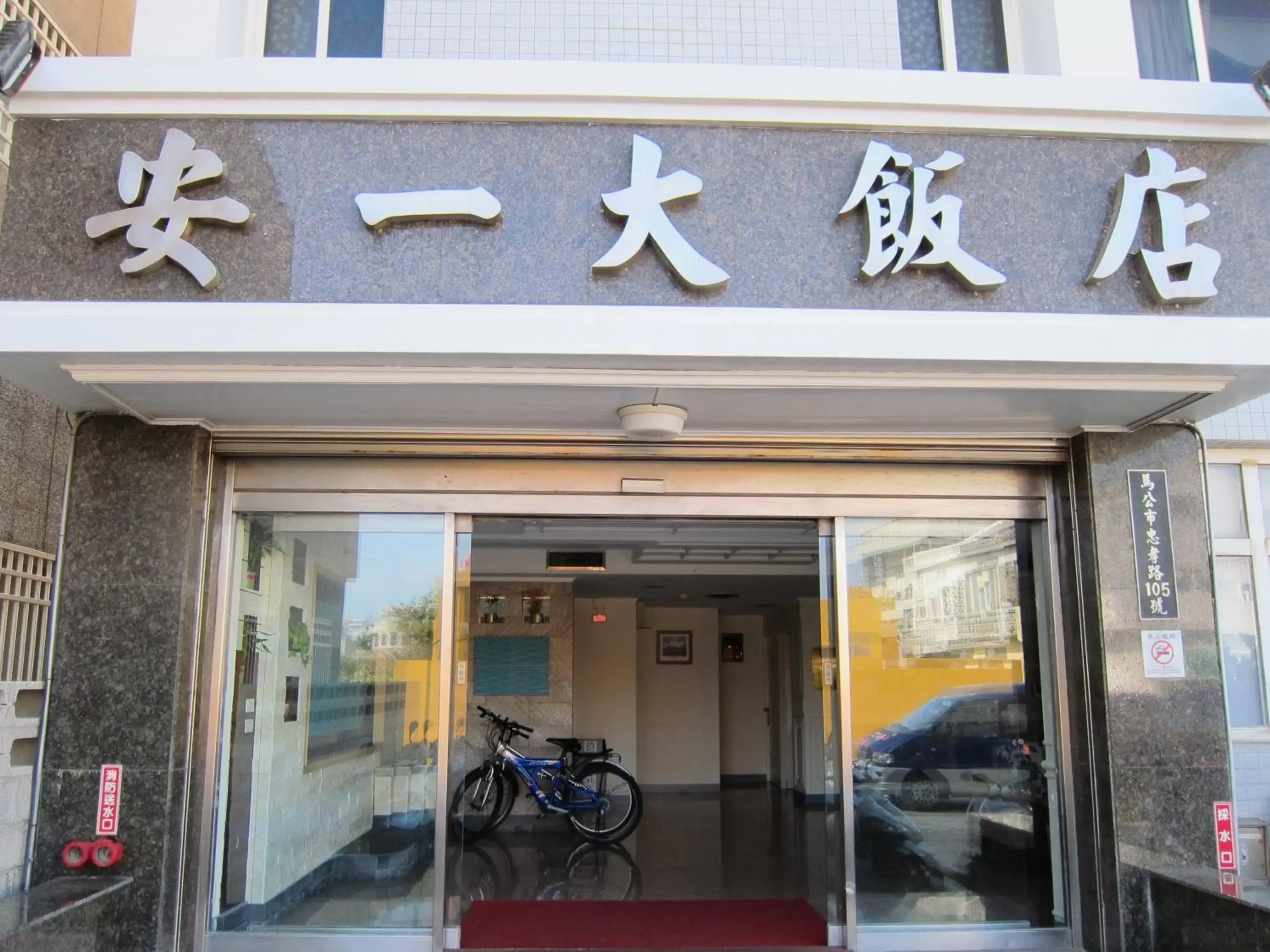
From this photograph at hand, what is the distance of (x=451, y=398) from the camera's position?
351 centimetres

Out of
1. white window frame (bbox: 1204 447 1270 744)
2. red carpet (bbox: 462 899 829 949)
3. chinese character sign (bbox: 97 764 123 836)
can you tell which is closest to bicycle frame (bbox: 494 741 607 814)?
red carpet (bbox: 462 899 829 949)

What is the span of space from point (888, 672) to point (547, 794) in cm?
460

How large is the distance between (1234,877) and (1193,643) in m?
0.83

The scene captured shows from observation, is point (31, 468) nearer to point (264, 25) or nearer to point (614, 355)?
point (264, 25)

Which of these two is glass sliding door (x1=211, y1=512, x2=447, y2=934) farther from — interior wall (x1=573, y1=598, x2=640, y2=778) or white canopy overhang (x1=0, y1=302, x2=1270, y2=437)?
interior wall (x1=573, y1=598, x2=640, y2=778)

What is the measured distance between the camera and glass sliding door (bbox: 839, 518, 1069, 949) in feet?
13.5

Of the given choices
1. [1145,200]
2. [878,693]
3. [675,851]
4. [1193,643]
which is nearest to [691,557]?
[675,851]

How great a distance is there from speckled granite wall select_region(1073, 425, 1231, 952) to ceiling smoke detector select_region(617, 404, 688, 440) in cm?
165

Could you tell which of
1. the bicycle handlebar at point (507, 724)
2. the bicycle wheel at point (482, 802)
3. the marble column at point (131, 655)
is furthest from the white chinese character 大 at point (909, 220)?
the bicycle handlebar at point (507, 724)

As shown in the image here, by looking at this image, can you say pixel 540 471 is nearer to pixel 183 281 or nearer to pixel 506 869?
pixel 183 281

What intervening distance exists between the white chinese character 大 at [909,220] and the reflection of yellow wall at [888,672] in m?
1.49

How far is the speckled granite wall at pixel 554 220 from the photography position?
3279mm

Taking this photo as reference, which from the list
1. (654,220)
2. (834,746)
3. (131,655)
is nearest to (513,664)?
(834,746)

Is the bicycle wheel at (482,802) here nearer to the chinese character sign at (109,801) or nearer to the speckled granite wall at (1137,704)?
the chinese character sign at (109,801)
